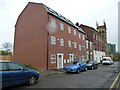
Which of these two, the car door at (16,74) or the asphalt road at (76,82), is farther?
the asphalt road at (76,82)

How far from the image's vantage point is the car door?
6738 millimetres

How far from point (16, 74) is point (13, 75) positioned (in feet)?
0.68

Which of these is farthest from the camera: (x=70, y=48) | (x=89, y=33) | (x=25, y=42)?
(x=89, y=33)

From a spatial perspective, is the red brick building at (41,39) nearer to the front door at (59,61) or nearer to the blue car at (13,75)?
the front door at (59,61)

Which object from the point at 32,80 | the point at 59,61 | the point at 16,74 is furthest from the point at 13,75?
the point at 59,61

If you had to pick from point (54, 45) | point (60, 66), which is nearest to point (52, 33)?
point (54, 45)

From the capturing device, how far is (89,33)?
125ft

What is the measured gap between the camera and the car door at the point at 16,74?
6.74 meters

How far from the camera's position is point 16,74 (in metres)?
6.92

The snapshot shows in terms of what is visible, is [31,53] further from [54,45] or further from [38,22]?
[38,22]

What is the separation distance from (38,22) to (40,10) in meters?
2.00

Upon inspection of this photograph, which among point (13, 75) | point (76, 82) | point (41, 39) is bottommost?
point (76, 82)

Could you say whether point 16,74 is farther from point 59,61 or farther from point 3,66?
point 59,61

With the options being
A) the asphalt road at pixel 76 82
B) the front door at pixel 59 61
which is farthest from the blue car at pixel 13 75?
the front door at pixel 59 61
